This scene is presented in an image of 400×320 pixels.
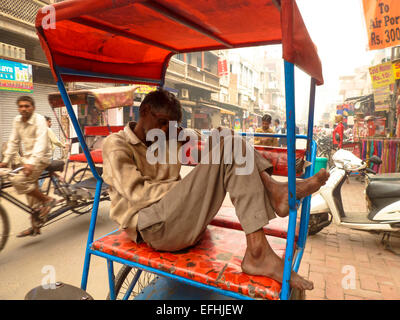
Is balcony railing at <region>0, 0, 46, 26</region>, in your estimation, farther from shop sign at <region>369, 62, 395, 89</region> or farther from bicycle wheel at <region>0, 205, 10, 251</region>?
shop sign at <region>369, 62, 395, 89</region>

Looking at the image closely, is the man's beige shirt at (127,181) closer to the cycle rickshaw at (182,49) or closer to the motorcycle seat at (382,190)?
the cycle rickshaw at (182,49)

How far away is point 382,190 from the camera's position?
367cm

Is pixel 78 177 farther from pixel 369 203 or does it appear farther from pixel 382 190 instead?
pixel 382 190

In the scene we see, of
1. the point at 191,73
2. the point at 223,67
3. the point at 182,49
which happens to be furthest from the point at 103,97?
the point at 223,67

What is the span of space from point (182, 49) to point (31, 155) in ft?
9.59

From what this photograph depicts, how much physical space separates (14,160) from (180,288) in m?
3.77

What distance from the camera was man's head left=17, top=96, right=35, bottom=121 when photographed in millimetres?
3965

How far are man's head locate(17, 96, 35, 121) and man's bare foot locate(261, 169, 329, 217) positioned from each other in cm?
389

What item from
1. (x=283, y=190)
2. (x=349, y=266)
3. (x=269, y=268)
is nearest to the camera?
(x=269, y=268)

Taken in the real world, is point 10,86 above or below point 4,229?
above

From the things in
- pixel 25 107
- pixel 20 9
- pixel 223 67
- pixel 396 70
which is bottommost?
pixel 25 107

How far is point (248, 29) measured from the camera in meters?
1.79

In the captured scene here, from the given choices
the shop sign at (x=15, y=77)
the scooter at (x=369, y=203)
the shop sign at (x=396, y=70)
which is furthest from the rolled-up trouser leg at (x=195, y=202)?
the shop sign at (x=15, y=77)

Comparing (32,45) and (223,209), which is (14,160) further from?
(32,45)
